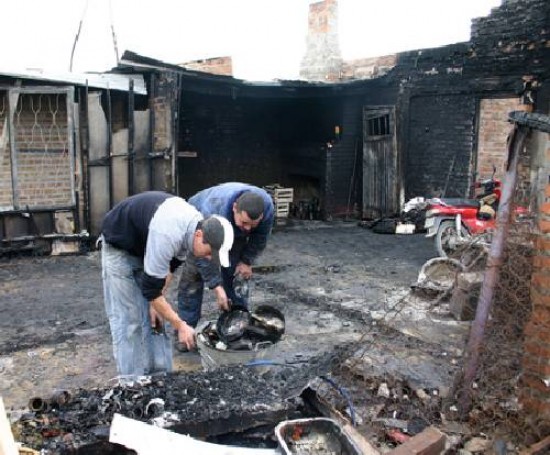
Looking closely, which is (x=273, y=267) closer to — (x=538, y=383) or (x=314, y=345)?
(x=314, y=345)

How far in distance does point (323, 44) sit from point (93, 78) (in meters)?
7.93

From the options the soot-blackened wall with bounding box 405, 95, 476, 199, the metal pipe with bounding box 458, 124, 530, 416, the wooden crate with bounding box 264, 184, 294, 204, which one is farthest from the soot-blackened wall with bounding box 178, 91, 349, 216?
the metal pipe with bounding box 458, 124, 530, 416

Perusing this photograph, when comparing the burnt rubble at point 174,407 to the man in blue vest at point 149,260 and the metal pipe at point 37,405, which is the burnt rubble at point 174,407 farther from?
the man in blue vest at point 149,260

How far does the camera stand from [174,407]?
297cm

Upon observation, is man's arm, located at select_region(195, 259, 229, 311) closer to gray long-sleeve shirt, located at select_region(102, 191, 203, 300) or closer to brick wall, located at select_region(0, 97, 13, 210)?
gray long-sleeve shirt, located at select_region(102, 191, 203, 300)

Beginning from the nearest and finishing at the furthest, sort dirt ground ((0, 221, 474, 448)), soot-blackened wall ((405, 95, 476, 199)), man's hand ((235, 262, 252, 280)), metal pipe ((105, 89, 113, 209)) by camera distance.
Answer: dirt ground ((0, 221, 474, 448))
man's hand ((235, 262, 252, 280))
metal pipe ((105, 89, 113, 209))
soot-blackened wall ((405, 95, 476, 199))

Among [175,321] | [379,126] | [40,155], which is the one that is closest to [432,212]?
[379,126]

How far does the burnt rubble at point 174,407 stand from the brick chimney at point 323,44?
12.6 meters

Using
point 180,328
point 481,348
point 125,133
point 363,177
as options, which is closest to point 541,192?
point 481,348

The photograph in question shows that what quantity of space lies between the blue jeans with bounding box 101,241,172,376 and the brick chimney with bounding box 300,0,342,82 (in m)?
11.8

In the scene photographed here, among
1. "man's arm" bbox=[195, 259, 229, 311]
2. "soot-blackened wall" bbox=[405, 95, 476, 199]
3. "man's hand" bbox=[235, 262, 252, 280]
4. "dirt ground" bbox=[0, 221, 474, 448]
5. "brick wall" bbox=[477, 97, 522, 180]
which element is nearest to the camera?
"man's arm" bbox=[195, 259, 229, 311]

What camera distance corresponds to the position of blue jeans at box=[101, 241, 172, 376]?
399cm

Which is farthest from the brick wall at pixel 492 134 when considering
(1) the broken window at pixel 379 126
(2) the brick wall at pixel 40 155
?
(2) the brick wall at pixel 40 155

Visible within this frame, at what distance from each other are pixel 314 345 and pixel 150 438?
Result: 2.95 metres
